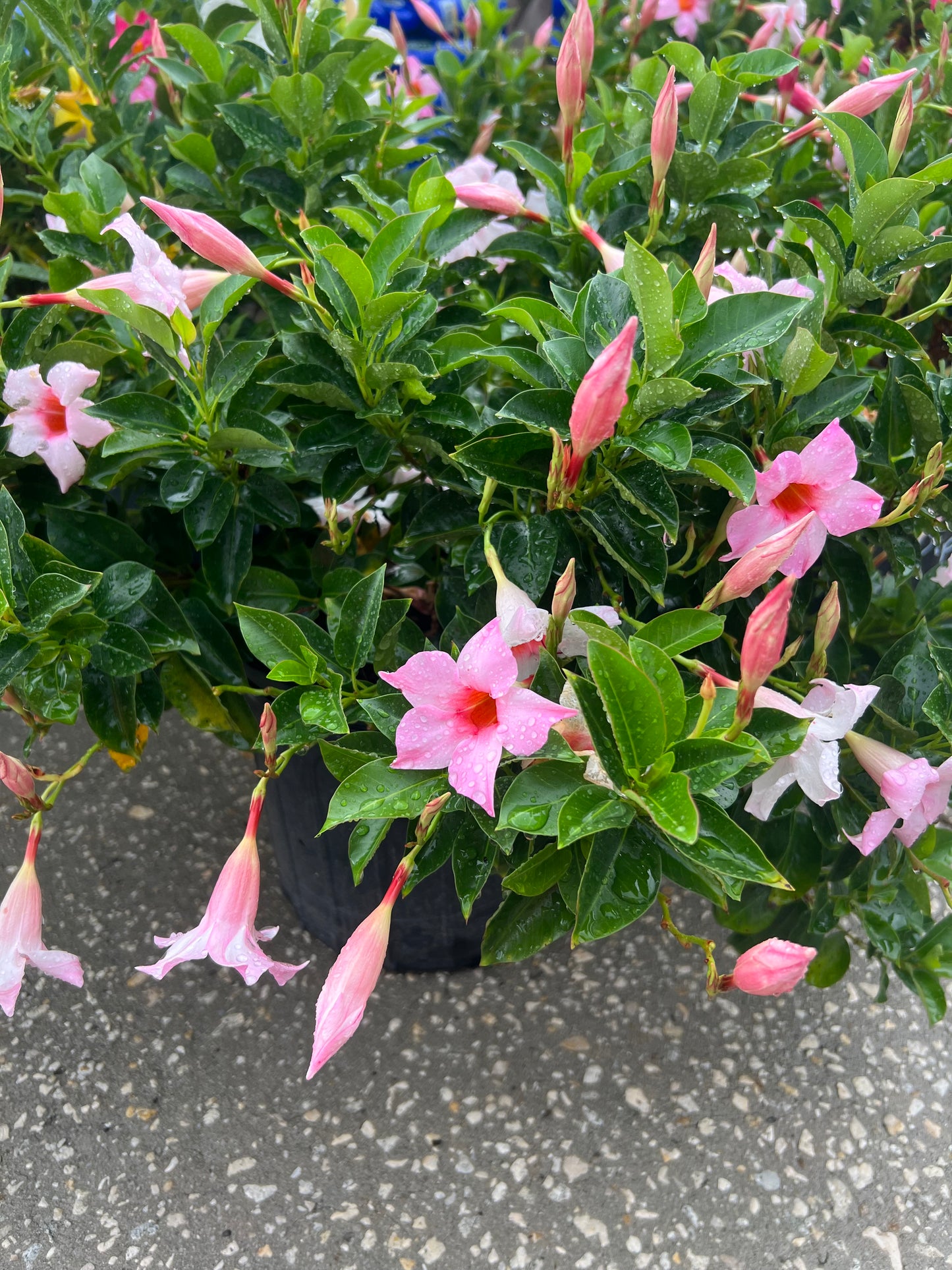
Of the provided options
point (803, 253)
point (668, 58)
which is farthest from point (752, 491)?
point (668, 58)

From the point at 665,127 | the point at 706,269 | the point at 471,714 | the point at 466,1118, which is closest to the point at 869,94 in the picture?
the point at 665,127

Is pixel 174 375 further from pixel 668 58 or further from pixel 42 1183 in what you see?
pixel 42 1183

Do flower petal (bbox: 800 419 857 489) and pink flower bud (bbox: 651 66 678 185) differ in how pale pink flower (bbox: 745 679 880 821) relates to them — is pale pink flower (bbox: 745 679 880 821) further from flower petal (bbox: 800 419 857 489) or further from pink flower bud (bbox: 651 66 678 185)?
pink flower bud (bbox: 651 66 678 185)

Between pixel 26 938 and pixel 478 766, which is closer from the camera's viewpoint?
pixel 478 766

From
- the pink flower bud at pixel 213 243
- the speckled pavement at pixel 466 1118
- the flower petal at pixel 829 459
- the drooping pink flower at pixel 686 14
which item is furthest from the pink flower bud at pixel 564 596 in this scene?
the drooping pink flower at pixel 686 14

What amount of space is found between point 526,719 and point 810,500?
0.34m

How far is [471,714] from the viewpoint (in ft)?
2.35

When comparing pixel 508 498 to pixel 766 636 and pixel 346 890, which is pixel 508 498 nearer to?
pixel 766 636

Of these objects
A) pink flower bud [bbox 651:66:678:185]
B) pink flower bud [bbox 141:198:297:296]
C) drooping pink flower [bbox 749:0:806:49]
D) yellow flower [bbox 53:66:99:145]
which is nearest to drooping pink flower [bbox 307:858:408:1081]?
pink flower bud [bbox 141:198:297:296]

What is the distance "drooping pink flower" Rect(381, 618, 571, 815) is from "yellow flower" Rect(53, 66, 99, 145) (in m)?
1.08

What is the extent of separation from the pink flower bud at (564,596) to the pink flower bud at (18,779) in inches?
18.7

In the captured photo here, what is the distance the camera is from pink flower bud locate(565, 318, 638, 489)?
0.66m

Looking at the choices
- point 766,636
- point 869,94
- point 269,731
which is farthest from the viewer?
point 869,94

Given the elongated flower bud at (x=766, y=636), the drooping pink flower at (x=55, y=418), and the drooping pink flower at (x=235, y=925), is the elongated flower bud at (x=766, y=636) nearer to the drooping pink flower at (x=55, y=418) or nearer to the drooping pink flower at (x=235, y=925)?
the drooping pink flower at (x=235, y=925)
